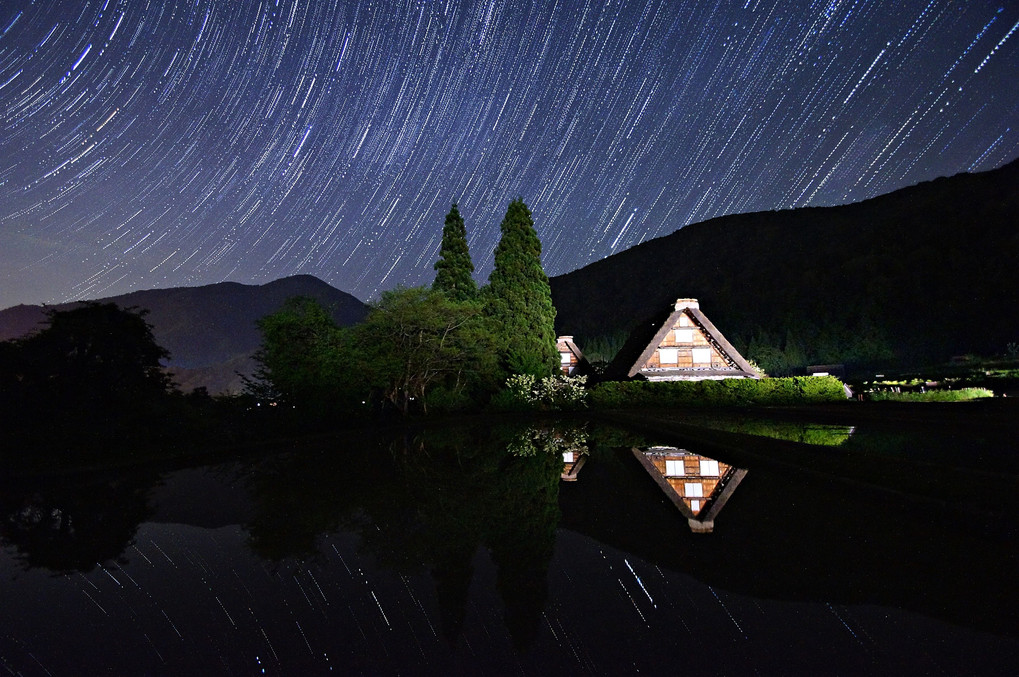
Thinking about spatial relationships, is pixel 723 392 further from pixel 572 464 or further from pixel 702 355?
pixel 572 464

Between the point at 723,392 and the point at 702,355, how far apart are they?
30.1 feet

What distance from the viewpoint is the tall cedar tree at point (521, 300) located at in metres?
31.4

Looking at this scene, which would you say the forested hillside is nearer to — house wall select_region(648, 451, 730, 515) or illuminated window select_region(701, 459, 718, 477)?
house wall select_region(648, 451, 730, 515)

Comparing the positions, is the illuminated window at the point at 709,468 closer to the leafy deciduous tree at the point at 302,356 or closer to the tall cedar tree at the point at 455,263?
the leafy deciduous tree at the point at 302,356

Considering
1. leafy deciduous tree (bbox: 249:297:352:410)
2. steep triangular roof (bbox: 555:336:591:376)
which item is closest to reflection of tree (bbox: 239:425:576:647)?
leafy deciduous tree (bbox: 249:297:352:410)

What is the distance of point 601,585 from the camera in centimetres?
450

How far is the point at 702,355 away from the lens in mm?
35344

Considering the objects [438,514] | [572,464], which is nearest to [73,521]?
[438,514]

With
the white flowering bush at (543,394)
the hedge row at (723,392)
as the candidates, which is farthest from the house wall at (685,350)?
the white flowering bush at (543,394)

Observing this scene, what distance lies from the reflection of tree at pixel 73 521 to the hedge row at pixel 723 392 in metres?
22.4

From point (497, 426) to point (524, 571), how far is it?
17.8 m

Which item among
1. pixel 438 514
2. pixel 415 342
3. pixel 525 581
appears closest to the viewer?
pixel 525 581

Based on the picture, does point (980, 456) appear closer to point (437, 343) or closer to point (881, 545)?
point (881, 545)

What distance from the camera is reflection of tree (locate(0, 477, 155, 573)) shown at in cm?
611
